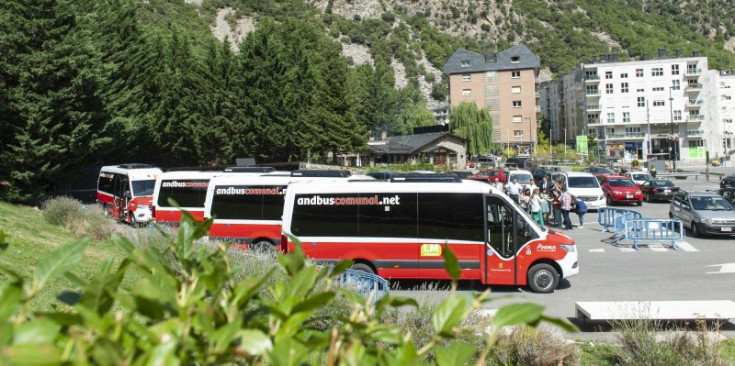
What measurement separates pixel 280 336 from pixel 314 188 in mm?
12746

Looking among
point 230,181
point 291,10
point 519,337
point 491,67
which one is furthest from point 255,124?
point 291,10

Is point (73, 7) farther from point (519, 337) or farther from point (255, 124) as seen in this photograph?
point (519, 337)

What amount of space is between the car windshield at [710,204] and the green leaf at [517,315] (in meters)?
23.6

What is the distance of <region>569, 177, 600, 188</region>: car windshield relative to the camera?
30.8m

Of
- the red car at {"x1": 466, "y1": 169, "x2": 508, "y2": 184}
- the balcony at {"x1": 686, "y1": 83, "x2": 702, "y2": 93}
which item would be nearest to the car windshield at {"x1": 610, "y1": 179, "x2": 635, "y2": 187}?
the red car at {"x1": 466, "y1": 169, "x2": 508, "y2": 184}

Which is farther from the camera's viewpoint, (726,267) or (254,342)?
(726,267)

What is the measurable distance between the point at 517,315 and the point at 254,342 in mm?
768

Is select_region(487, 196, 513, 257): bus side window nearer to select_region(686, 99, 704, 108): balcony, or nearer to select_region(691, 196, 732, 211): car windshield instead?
select_region(691, 196, 732, 211): car windshield

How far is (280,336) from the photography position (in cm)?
181

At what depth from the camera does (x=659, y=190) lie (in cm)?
3581

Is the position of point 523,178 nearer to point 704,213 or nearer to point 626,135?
point 704,213

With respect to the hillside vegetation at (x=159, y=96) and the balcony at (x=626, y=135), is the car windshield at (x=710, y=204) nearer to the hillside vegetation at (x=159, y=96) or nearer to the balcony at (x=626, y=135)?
the hillside vegetation at (x=159, y=96)

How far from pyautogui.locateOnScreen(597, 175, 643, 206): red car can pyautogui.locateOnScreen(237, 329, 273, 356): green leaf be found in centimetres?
3459

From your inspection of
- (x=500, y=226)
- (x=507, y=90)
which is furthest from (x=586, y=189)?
(x=507, y=90)
